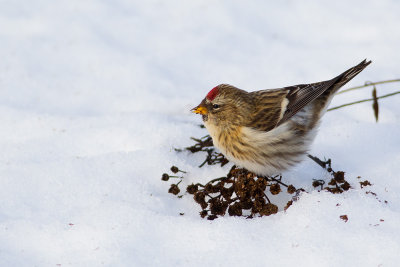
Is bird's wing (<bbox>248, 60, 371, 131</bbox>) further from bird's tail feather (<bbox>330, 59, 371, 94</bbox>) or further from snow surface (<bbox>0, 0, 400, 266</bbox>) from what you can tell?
snow surface (<bbox>0, 0, 400, 266</bbox>)

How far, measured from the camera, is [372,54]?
482cm

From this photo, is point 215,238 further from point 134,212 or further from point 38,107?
point 38,107

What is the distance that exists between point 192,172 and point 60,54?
219 cm

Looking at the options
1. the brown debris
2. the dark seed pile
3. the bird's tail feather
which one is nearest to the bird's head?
the dark seed pile

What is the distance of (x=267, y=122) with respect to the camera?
3.12 metres

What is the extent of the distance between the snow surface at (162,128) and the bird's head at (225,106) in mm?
321

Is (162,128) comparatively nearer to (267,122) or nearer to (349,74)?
(267,122)

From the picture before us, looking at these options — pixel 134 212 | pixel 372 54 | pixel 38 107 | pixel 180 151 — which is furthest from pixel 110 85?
pixel 372 54

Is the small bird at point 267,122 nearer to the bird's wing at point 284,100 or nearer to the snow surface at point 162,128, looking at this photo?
the bird's wing at point 284,100

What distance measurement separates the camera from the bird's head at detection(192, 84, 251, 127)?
3.18m

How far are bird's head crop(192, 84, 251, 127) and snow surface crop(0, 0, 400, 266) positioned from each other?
1.05ft

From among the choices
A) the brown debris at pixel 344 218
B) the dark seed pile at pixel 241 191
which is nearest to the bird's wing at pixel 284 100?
the dark seed pile at pixel 241 191

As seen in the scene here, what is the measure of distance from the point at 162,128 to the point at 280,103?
0.87 m

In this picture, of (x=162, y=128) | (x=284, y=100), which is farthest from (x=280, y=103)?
(x=162, y=128)
